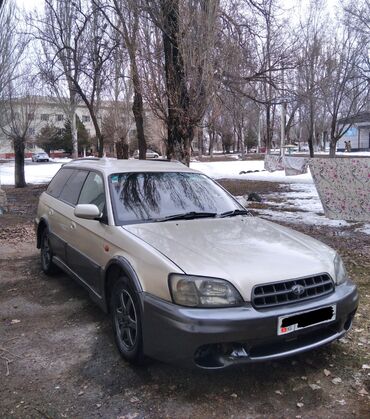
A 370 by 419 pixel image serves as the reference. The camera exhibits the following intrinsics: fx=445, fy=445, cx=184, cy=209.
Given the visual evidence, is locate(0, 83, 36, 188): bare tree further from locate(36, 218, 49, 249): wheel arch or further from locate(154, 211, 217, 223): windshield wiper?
locate(154, 211, 217, 223): windshield wiper

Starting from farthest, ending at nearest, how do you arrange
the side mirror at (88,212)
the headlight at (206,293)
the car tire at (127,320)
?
the side mirror at (88,212), the car tire at (127,320), the headlight at (206,293)

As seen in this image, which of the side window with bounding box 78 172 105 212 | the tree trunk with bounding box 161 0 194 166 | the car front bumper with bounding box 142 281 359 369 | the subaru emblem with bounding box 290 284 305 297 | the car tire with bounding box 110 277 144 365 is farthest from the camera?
the tree trunk with bounding box 161 0 194 166

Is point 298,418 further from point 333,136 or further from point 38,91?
point 333,136

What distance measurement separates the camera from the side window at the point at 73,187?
5.04m

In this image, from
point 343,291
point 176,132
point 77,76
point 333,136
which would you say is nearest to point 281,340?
point 343,291

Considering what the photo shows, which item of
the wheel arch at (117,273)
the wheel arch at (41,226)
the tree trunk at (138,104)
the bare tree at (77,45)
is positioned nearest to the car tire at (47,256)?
the wheel arch at (41,226)

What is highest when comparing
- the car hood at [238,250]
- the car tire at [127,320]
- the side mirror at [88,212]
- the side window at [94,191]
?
the side window at [94,191]

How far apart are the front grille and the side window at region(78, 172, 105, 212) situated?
1.84 m

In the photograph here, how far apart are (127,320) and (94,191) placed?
1.58m

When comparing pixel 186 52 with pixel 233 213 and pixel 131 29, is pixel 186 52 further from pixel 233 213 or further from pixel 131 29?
pixel 233 213

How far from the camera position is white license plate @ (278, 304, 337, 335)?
2914 millimetres

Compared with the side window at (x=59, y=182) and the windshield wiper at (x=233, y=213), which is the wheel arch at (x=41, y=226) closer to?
the side window at (x=59, y=182)

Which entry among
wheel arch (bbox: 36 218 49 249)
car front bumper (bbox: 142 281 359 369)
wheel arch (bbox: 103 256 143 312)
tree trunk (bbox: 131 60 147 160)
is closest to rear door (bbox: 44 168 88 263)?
wheel arch (bbox: 36 218 49 249)

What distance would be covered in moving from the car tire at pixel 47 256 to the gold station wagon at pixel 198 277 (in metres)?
1.31
